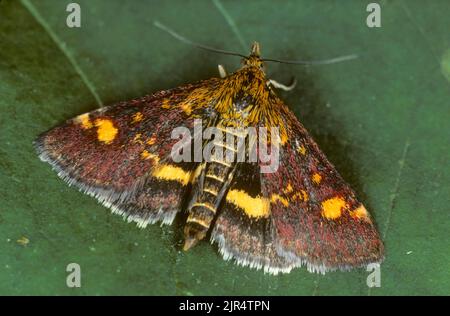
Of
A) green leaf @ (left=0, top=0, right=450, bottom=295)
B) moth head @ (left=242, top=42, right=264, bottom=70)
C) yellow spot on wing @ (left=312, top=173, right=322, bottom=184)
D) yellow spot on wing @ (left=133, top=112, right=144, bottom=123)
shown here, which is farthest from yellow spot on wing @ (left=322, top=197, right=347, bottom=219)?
yellow spot on wing @ (left=133, top=112, right=144, bottom=123)

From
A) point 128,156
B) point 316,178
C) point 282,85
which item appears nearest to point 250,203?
point 316,178

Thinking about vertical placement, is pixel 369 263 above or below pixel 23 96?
below

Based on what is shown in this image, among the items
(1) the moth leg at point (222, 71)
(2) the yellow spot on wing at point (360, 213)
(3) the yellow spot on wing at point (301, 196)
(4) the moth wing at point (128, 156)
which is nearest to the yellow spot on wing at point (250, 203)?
(3) the yellow spot on wing at point (301, 196)

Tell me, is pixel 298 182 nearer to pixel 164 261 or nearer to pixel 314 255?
pixel 314 255

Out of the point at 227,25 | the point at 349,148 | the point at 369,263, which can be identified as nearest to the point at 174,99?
the point at 227,25

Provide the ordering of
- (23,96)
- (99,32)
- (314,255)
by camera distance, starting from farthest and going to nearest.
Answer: (99,32) → (23,96) → (314,255)

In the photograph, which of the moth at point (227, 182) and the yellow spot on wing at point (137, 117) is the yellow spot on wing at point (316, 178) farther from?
the yellow spot on wing at point (137, 117)

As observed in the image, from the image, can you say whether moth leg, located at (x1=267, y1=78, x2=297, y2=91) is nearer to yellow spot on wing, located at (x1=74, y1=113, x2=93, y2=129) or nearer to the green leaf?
the green leaf

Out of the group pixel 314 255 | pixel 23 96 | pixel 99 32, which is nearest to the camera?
pixel 314 255
